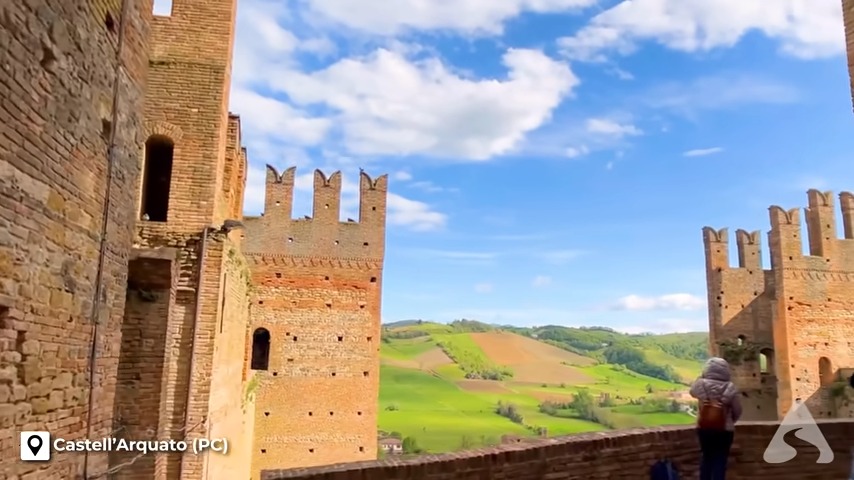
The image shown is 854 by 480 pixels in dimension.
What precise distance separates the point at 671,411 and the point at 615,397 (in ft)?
41.1

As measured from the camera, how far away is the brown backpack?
4.71m

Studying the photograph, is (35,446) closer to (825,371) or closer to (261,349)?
(261,349)

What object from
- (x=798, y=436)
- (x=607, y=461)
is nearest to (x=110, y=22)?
(x=607, y=461)

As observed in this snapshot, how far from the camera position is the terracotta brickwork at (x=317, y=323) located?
19.4 m

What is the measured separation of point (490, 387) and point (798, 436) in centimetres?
6758

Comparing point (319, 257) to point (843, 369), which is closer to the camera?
point (319, 257)

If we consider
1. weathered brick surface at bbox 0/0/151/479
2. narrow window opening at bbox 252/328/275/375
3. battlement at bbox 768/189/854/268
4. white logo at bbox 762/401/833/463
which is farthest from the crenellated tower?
weathered brick surface at bbox 0/0/151/479

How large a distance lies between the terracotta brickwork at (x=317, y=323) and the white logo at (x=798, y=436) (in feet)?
50.9

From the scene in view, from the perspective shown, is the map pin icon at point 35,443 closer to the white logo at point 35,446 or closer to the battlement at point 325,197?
the white logo at point 35,446

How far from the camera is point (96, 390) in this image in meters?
5.27

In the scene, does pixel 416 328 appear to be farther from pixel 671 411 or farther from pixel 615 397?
pixel 671 411

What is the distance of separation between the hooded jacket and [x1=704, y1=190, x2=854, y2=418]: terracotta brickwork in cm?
2345

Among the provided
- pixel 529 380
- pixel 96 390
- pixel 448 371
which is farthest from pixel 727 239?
pixel 529 380

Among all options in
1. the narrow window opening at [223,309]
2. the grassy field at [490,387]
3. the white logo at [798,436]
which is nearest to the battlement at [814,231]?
the grassy field at [490,387]
